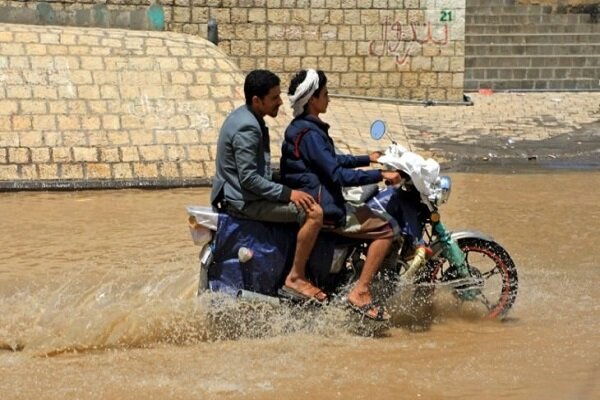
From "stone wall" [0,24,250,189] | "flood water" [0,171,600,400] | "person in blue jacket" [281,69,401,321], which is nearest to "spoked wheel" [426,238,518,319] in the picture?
"flood water" [0,171,600,400]

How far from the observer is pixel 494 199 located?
12148mm

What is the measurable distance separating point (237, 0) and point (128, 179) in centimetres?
619

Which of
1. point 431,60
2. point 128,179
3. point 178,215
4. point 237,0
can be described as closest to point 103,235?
point 178,215

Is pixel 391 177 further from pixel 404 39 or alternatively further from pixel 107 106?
pixel 404 39

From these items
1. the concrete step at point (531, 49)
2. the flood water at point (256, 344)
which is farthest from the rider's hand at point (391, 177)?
the concrete step at point (531, 49)

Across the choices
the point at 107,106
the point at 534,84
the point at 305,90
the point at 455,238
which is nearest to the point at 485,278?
the point at 455,238

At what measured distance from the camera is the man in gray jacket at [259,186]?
6.11 metres

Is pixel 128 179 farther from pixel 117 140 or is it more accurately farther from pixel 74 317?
pixel 74 317

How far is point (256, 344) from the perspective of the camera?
6145mm

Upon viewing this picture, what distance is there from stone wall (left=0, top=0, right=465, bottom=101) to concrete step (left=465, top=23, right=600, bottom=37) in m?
2.39

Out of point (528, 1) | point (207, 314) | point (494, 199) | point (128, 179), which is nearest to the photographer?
point (207, 314)

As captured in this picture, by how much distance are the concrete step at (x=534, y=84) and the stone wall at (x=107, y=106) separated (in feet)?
21.6

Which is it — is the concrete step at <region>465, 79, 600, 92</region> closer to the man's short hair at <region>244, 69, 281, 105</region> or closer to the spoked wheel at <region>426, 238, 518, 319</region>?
the spoked wheel at <region>426, 238, 518, 319</region>

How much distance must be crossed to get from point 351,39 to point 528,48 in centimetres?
435
